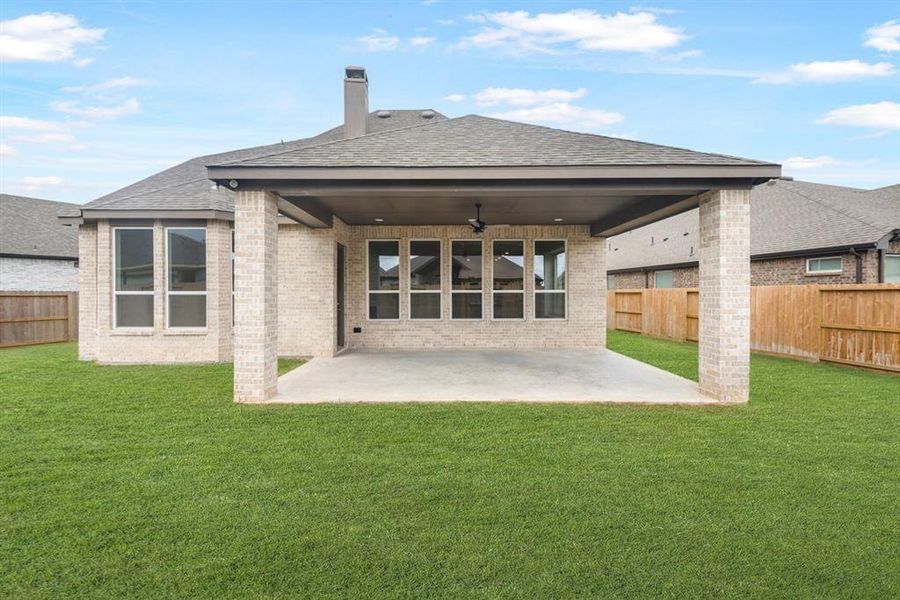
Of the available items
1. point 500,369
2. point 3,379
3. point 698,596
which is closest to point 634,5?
point 500,369

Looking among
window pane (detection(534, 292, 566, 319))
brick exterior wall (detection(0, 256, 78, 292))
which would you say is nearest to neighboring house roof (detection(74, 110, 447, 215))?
window pane (detection(534, 292, 566, 319))

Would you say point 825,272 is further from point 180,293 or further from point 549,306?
point 180,293

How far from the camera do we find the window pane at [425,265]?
1181cm

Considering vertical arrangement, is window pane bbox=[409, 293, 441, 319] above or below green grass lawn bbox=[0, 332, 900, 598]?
above

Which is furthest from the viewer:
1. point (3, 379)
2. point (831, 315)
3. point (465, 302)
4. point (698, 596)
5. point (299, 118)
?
point (299, 118)

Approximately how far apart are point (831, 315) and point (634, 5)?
9.20 meters

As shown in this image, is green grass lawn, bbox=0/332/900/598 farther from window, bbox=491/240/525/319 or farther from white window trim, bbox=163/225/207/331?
window, bbox=491/240/525/319

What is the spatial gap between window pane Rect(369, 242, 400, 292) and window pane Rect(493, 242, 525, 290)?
95.6 inches

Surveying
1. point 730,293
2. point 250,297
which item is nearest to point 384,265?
point 250,297

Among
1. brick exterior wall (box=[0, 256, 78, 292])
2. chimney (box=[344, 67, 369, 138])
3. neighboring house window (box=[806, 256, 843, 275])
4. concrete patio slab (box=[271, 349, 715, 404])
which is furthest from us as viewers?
brick exterior wall (box=[0, 256, 78, 292])

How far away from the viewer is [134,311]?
32.8ft

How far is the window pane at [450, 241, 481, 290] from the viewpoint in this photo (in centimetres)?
1187

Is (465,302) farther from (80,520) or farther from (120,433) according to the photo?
(80,520)

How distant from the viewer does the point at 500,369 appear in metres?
8.59
